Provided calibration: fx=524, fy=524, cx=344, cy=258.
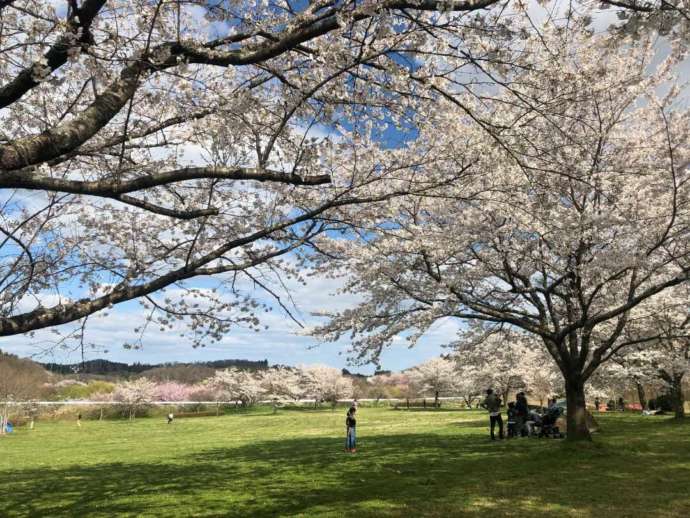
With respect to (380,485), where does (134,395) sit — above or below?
below

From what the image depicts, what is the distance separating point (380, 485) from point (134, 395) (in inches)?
1979

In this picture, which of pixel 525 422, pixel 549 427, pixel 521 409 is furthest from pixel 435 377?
pixel 549 427

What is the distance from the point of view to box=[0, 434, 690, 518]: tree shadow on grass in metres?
8.12

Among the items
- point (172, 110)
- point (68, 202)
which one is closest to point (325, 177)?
point (172, 110)

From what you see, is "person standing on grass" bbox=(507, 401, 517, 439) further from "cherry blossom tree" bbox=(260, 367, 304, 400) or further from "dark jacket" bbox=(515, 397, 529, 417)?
"cherry blossom tree" bbox=(260, 367, 304, 400)

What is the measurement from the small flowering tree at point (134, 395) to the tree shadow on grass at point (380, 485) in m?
40.0

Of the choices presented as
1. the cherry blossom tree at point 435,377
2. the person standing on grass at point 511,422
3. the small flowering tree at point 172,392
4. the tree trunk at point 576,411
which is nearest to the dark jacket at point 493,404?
the person standing on grass at point 511,422

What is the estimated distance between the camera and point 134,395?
5406cm

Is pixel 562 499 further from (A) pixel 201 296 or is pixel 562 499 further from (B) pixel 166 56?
(B) pixel 166 56

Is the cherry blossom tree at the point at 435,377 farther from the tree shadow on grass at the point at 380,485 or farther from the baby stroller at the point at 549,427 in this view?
the tree shadow on grass at the point at 380,485

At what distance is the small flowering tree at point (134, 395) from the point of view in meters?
53.1

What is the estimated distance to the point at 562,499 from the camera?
830cm

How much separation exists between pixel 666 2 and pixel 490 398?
15.6m

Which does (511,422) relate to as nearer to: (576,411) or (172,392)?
(576,411)
